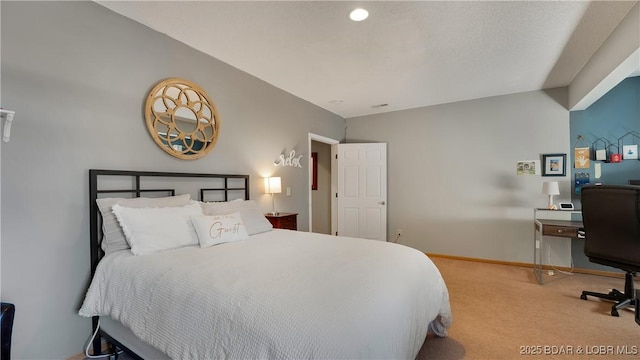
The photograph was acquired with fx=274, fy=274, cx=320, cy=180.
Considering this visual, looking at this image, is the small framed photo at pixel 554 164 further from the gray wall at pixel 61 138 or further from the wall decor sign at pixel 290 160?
the gray wall at pixel 61 138

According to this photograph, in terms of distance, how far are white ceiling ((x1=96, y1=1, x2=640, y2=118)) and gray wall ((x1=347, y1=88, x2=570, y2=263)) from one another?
1.97 ft

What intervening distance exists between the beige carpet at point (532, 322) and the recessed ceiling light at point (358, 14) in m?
2.50

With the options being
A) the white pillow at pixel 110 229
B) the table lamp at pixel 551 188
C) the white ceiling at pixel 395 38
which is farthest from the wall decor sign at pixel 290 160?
the table lamp at pixel 551 188

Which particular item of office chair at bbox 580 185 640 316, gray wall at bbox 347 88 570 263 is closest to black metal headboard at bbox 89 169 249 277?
gray wall at bbox 347 88 570 263

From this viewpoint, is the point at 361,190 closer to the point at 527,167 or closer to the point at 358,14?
the point at 527,167

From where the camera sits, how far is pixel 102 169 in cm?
199

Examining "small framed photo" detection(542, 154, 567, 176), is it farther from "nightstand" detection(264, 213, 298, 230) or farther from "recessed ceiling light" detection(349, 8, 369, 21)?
"nightstand" detection(264, 213, 298, 230)

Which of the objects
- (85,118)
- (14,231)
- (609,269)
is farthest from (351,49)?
(609,269)

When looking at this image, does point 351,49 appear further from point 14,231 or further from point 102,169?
point 14,231

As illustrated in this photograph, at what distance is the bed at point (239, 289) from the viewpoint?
103 cm

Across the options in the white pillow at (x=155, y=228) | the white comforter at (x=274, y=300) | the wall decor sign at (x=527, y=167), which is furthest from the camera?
the wall decor sign at (x=527, y=167)

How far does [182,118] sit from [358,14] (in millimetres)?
1763

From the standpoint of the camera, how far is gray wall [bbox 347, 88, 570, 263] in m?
3.88

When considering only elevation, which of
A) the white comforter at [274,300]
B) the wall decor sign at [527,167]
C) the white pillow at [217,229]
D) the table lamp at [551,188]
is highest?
the wall decor sign at [527,167]
